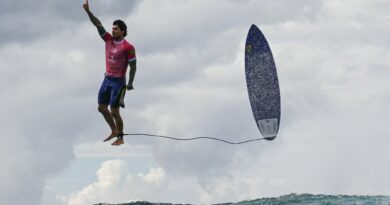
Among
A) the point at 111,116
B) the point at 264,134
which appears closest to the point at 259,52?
the point at 264,134

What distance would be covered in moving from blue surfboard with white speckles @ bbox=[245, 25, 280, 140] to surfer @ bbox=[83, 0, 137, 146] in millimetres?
4922

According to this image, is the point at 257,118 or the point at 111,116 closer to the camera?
the point at 111,116

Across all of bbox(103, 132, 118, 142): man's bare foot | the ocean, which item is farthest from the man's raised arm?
the ocean

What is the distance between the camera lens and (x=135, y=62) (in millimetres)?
15555

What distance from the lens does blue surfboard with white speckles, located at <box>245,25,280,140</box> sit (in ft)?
62.4

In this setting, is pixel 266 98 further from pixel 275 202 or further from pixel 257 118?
pixel 275 202

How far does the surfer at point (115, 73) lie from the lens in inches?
606

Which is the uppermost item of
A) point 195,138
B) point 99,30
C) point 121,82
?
point 99,30

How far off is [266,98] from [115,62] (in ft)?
18.8

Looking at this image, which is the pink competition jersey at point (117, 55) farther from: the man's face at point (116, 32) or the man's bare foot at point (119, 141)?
the man's bare foot at point (119, 141)

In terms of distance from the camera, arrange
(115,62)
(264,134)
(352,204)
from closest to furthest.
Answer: (115,62)
(264,134)
(352,204)

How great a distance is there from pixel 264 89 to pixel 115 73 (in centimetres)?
554

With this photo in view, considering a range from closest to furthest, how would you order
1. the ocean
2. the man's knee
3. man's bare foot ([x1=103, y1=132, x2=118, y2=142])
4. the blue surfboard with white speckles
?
the man's knee, man's bare foot ([x1=103, y1=132, x2=118, y2=142]), the blue surfboard with white speckles, the ocean

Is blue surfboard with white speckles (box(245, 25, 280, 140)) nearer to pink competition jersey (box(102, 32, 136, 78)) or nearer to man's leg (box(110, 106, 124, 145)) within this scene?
man's leg (box(110, 106, 124, 145))
